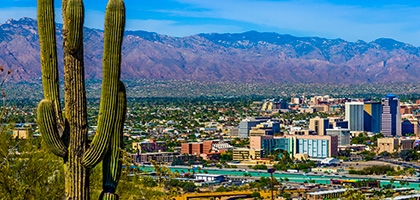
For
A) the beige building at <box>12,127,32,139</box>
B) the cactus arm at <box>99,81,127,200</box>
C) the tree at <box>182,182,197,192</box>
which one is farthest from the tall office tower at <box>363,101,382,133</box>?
the cactus arm at <box>99,81,127,200</box>

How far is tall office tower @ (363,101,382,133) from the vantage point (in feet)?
422

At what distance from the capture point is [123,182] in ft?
48.6

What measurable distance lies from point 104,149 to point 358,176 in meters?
67.4

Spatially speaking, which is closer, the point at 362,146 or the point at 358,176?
the point at 358,176

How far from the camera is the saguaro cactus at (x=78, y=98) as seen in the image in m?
10.4

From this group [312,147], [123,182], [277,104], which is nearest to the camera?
[123,182]

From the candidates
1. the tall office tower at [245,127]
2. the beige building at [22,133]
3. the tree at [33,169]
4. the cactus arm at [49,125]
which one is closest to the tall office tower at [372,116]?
the tall office tower at [245,127]

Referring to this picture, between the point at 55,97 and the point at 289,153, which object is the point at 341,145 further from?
the point at 55,97

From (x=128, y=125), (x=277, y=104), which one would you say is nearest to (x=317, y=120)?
(x=128, y=125)

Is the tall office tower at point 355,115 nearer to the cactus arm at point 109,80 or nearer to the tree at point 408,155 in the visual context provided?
the tree at point 408,155

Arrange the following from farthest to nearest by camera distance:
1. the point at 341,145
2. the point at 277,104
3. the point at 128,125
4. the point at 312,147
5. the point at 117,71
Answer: the point at 277,104 < the point at 128,125 < the point at 341,145 < the point at 312,147 < the point at 117,71

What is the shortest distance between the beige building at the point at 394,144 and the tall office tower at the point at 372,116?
2785 centimetres

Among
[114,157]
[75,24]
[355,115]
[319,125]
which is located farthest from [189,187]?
[355,115]

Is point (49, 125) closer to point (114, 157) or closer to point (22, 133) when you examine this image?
point (114, 157)
